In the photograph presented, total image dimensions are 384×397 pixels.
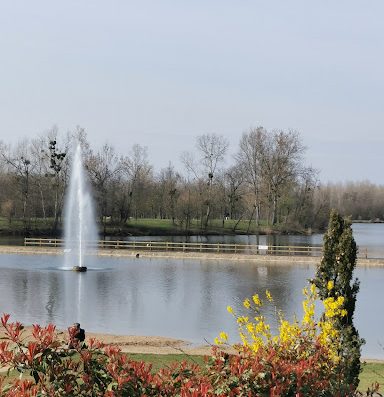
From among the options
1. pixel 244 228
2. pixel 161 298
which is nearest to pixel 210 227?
pixel 244 228

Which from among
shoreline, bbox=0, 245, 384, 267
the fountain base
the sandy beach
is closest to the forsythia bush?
the sandy beach

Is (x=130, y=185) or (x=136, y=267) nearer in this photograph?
(x=136, y=267)

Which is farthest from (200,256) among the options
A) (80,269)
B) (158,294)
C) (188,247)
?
(158,294)

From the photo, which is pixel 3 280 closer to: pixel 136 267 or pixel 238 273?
pixel 136 267

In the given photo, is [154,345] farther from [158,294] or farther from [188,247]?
[188,247]

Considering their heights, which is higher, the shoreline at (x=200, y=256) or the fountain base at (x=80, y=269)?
the shoreline at (x=200, y=256)

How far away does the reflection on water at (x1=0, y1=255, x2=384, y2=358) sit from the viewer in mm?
23453

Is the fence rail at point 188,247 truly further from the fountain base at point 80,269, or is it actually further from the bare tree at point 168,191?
the bare tree at point 168,191

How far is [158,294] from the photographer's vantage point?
31.4 m

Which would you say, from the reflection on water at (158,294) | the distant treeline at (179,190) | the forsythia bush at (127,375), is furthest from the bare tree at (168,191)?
the forsythia bush at (127,375)

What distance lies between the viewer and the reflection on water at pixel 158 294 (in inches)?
923

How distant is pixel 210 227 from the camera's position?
91500mm

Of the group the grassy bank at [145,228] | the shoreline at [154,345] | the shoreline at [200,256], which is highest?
the grassy bank at [145,228]

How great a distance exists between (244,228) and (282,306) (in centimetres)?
6604
